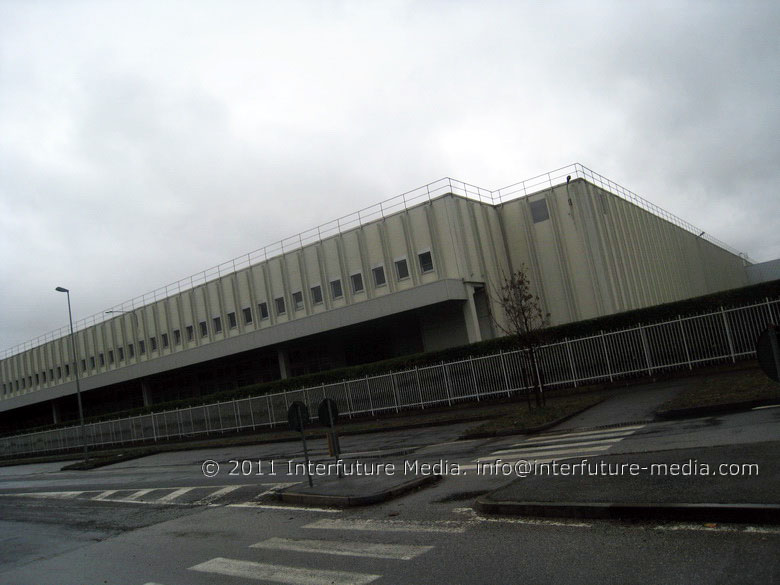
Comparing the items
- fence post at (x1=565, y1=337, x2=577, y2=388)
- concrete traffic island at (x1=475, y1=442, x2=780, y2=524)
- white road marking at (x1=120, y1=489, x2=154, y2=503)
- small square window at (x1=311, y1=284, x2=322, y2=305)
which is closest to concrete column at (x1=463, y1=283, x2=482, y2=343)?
fence post at (x1=565, y1=337, x2=577, y2=388)

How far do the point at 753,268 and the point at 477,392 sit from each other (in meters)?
74.1

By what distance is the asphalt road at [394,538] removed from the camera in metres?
5.16

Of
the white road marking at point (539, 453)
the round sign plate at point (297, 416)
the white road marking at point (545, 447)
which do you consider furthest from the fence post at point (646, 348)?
the round sign plate at point (297, 416)

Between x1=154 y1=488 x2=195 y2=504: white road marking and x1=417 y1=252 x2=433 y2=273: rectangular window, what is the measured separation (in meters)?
21.0

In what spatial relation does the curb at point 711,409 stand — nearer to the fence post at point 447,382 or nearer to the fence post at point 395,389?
the fence post at point 447,382

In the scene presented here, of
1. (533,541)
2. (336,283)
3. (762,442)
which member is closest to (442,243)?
(336,283)

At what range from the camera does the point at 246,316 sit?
Answer: 4331 cm

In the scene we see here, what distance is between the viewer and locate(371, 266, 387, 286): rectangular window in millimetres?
35531

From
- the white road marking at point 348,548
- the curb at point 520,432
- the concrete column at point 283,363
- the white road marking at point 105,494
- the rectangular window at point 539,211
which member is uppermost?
the rectangular window at point 539,211

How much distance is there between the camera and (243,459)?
2023cm

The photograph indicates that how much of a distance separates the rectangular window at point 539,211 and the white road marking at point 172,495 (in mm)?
25427

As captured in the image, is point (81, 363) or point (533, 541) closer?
point (533, 541)

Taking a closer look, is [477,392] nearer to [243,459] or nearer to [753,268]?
[243,459]

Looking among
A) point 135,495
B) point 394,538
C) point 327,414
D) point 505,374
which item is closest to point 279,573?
point 394,538
